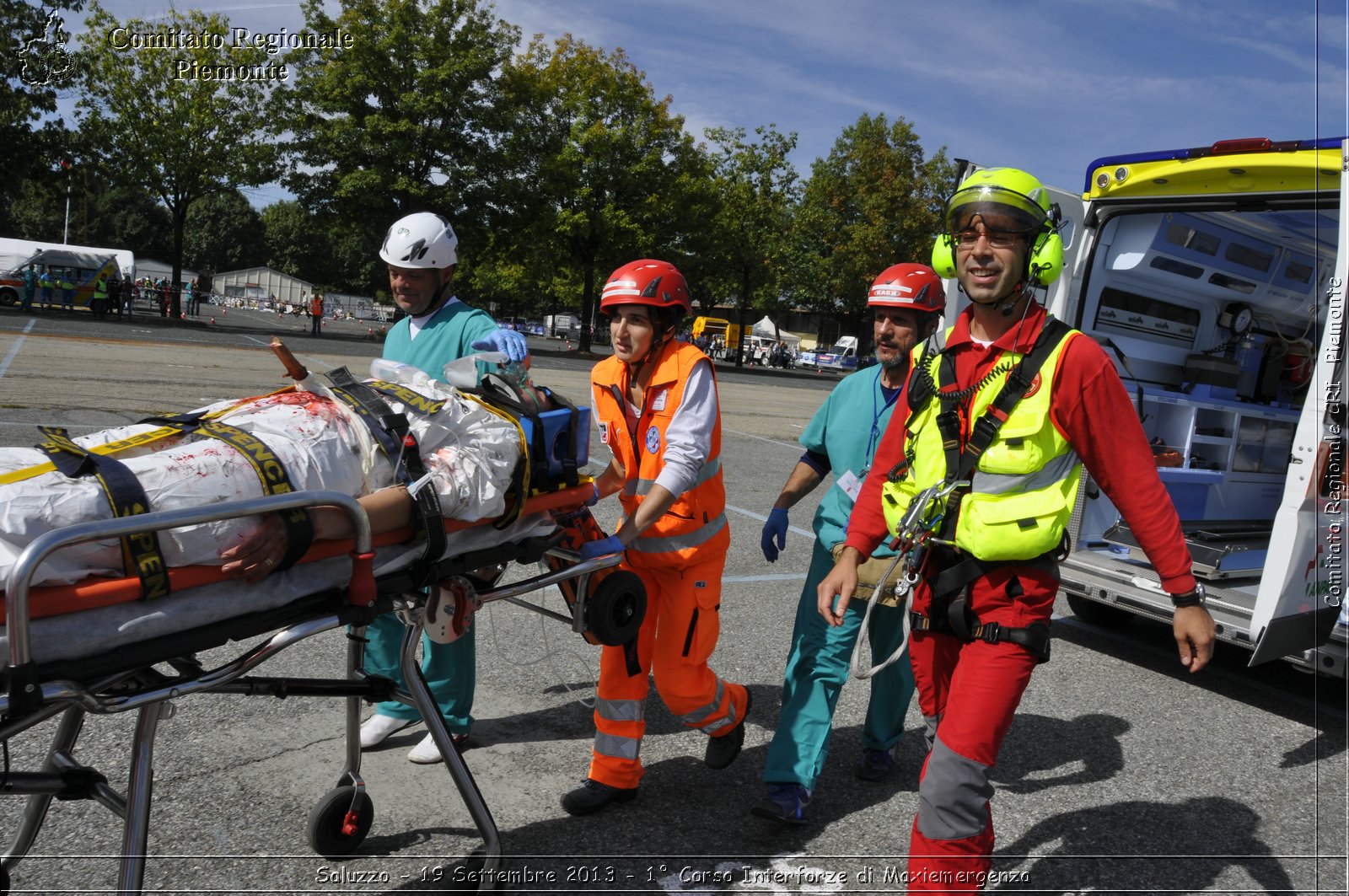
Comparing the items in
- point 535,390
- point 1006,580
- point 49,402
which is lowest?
point 49,402

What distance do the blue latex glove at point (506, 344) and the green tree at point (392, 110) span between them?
31.7 meters

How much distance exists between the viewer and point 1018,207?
8.93 feet

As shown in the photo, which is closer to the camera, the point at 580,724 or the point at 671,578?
the point at 671,578

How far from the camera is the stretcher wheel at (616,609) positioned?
3.25m

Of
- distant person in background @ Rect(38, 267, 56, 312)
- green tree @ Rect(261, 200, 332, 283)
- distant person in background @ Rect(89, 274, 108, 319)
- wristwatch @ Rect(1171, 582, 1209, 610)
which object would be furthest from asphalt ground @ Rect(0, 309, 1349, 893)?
green tree @ Rect(261, 200, 332, 283)

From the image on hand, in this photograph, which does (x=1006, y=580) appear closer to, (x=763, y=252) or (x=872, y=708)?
(x=872, y=708)

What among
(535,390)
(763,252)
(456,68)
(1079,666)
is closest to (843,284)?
(763,252)

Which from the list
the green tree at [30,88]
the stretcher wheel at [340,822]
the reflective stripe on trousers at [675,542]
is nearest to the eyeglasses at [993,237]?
the reflective stripe on trousers at [675,542]

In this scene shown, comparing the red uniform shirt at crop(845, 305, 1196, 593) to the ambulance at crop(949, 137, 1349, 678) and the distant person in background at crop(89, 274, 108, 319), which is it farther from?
the distant person in background at crop(89, 274, 108, 319)

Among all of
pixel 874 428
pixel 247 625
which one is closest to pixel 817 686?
pixel 874 428

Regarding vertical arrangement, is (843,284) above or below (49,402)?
above

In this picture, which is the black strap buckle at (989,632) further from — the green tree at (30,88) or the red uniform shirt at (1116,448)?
the green tree at (30,88)

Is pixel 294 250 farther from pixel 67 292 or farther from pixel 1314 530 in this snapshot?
pixel 1314 530

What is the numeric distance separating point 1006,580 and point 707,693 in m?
1.39
